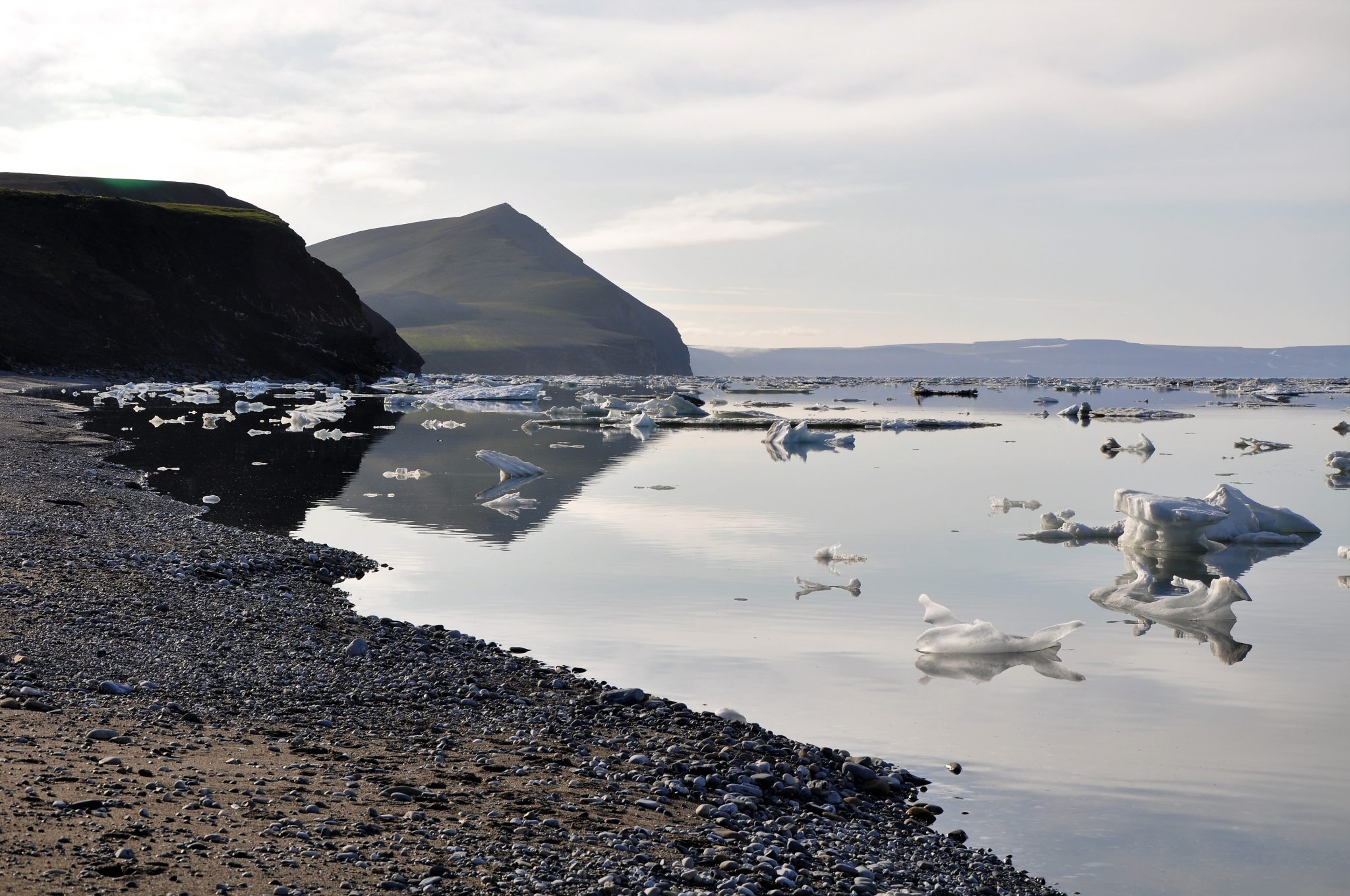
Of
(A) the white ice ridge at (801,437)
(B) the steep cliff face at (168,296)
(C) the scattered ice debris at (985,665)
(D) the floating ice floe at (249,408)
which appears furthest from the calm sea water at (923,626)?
(B) the steep cliff face at (168,296)

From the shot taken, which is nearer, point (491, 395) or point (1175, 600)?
point (1175, 600)

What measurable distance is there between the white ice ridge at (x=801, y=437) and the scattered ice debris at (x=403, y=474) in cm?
1386

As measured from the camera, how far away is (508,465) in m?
24.4

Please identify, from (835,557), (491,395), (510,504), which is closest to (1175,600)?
(835,557)

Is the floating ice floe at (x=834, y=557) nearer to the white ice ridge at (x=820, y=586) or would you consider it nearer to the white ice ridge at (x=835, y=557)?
the white ice ridge at (x=835, y=557)

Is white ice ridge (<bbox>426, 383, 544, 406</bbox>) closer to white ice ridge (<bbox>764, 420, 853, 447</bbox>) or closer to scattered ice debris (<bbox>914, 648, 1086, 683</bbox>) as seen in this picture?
white ice ridge (<bbox>764, 420, 853, 447</bbox>)

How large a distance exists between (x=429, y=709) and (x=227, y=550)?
6.27m

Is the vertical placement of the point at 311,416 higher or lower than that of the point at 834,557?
higher

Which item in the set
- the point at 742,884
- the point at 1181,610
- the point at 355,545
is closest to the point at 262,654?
the point at 742,884

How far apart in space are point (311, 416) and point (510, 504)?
22.6m

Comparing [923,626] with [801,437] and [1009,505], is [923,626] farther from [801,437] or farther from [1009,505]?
[801,437]

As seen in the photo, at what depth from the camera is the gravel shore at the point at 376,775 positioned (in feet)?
16.8

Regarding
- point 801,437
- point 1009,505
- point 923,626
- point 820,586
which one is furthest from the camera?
point 801,437

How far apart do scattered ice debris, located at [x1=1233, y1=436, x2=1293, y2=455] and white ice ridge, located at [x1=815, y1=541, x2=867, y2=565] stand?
25587mm
